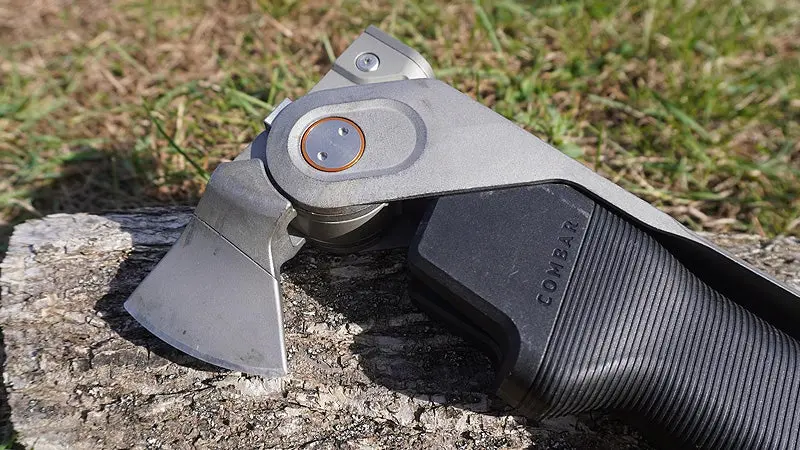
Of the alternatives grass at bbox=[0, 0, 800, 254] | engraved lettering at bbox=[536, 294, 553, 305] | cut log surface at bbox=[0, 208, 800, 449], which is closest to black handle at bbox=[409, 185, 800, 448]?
engraved lettering at bbox=[536, 294, 553, 305]

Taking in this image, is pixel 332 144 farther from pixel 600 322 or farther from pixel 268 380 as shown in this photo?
pixel 600 322

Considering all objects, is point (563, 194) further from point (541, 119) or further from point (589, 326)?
point (541, 119)

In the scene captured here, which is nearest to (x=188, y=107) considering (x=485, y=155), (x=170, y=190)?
(x=170, y=190)

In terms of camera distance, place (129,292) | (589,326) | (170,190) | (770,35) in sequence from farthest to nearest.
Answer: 1. (770,35)
2. (170,190)
3. (129,292)
4. (589,326)

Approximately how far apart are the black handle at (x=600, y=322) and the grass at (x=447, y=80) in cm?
103

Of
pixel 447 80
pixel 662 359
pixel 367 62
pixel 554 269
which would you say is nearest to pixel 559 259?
pixel 554 269

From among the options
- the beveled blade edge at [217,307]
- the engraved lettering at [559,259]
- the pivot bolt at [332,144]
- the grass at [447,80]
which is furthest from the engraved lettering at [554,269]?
the grass at [447,80]

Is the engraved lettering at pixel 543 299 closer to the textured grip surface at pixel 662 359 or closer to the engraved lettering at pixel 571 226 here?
the textured grip surface at pixel 662 359

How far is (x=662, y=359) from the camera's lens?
1535 millimetres

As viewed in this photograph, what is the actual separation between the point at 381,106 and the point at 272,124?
27cm

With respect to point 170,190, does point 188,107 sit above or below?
above

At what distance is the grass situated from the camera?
8.71ft

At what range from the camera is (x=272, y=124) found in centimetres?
171

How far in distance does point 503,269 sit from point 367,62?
26.2 inches
